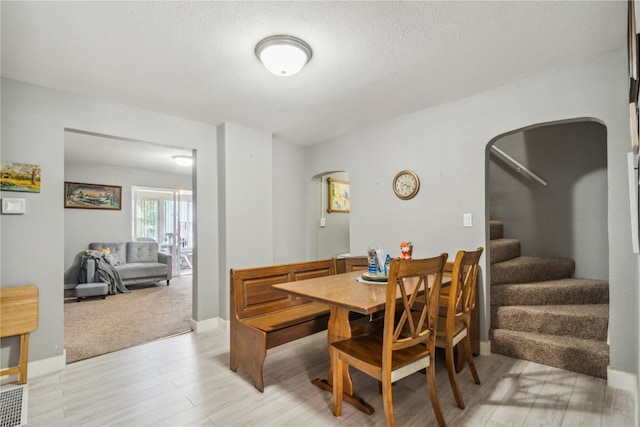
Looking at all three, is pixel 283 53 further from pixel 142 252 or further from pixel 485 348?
pixel 142 252

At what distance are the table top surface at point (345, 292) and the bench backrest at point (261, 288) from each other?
332 millimetres

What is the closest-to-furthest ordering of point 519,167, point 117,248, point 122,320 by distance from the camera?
point 519,167
point 122,320
point 117,248

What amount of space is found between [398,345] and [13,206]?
302cm

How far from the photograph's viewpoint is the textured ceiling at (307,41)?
1742 millimetres

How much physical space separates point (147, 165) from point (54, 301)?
172 inches

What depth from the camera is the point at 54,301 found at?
2621 mm

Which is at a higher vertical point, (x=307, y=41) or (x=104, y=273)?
(x=307, y=41)

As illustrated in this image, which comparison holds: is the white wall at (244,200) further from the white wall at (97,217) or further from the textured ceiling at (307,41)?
the white wall at (97,217)

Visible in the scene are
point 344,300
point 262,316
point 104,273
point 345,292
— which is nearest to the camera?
point 344,300

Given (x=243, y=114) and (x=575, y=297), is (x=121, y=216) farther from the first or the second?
(x=575, y=297)

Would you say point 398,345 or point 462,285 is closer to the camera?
point 398,345

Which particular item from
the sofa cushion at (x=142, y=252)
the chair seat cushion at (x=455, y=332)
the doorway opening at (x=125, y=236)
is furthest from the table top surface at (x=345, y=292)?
the sofa cushion at (x=142, y=252)

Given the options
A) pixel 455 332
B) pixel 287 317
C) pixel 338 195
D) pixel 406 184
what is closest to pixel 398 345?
pixel 455 332

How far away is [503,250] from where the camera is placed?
339cm
